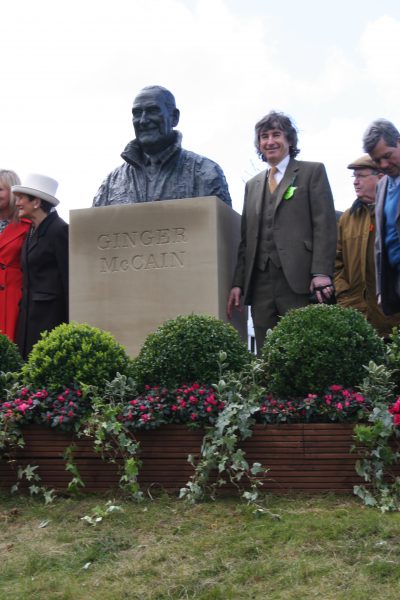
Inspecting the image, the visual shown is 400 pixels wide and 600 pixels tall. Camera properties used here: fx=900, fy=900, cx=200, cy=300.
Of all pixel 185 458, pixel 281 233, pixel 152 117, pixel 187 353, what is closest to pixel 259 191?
pixel 281 233

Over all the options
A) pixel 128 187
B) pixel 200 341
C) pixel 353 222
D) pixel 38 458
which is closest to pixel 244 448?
pixel 200 341

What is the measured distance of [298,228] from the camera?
20.3ft

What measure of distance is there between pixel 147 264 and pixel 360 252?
5.20 ft

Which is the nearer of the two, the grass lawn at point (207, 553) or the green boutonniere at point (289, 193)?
the grass lawn at point (207, 553)

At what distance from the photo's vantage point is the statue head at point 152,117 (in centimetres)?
702

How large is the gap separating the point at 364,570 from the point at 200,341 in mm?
1826

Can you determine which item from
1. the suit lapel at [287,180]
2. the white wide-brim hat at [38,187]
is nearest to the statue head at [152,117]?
the white wide-brim hat at [38,187]

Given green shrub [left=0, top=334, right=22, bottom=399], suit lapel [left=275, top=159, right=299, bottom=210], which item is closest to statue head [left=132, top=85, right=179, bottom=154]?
suit lapel [left=275, top=159, right=299, bottom=210]

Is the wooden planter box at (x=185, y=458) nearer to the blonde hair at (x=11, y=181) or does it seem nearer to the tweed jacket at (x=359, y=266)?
the tweed jacket at (x=359, y=266)

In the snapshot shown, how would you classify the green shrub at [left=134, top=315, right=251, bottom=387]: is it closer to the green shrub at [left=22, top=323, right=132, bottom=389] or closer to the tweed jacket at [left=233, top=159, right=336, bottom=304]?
the green shrub at [left=22, top=323, right=132, bottom=389]

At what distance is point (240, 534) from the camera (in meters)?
3.92

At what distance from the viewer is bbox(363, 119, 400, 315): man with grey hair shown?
5.55 meters

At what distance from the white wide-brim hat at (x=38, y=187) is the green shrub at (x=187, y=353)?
2.20m

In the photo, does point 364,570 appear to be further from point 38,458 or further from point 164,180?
point 164,180
